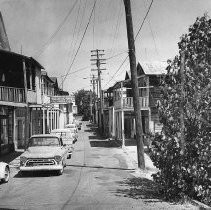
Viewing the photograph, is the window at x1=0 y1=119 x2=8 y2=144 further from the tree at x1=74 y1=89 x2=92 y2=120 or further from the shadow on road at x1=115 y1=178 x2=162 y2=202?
the tree at x1=74 y1=89 x2=92 y2=120

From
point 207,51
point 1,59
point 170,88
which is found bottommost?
point 170,88

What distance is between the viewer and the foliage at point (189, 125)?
10781 millimetres

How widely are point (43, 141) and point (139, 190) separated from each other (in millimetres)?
6709

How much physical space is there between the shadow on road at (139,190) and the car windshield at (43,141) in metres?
4.34

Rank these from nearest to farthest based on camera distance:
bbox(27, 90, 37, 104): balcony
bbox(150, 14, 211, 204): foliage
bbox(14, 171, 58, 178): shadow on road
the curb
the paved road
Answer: the curb
bbox(150, 14, 211, 204): foliage
the paved road
bbox(14, 171, 58, 178): shadow on road
bbox(27, 90, 37, 104): balcony

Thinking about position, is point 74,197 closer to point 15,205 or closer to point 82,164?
point 15,205

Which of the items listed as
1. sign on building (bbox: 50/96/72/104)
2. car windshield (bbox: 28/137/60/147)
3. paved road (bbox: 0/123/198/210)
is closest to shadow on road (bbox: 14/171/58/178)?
paved road (bbox: 0/123/198/210)

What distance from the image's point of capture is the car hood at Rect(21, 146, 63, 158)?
1630 centimetres

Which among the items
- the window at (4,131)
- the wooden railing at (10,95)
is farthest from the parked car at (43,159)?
the window at (4,131)

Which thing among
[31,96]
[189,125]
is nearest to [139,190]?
[189,125]

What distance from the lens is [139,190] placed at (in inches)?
525

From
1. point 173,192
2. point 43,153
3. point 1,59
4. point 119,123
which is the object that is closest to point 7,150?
point 1,59

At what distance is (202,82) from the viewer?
36.5 ft

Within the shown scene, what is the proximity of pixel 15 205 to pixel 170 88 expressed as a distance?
5.69m
